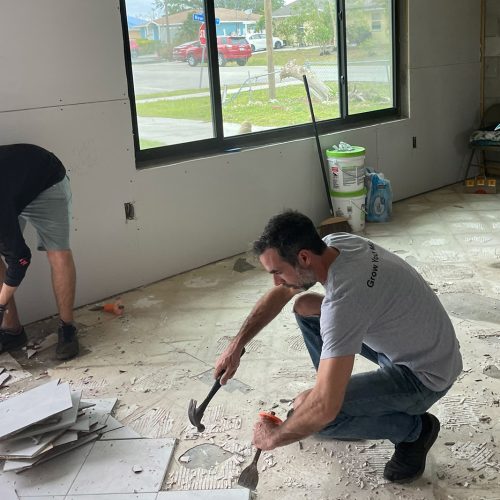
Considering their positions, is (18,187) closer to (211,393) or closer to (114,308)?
(114,308)

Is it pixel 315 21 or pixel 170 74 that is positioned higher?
pixel 315 21

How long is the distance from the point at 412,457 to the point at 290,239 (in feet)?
2.82

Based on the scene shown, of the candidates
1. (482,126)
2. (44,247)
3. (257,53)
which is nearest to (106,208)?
(44,247)

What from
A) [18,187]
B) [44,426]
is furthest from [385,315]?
[18,187]

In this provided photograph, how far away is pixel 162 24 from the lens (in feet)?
13.1

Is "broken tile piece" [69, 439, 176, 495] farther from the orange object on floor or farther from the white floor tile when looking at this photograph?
the orange object on floor

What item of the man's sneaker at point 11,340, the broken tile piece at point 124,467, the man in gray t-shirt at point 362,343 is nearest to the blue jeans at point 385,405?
the man in gray t-shirt at point 362,343

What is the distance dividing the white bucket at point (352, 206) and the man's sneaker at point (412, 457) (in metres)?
2.93

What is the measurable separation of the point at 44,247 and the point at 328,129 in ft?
9.13

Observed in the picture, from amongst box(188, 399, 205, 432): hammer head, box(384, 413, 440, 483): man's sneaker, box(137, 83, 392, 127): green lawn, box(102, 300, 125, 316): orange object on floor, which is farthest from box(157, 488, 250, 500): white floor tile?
box(137, 83, 392, 127): green lawn

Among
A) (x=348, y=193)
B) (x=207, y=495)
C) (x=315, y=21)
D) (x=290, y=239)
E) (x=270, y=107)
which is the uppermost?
(x=315, y=21)

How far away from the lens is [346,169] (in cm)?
478

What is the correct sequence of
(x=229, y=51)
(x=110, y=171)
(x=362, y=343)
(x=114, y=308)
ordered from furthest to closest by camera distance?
(x=229, y=51)
(x=110, y=171)
(x=114, y=308)
(x=362, y=343)

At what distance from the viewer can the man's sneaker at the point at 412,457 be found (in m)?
2.04
